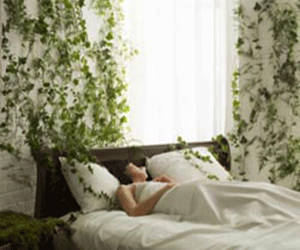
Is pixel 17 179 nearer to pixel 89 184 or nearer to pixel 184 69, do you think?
pixel 89 184

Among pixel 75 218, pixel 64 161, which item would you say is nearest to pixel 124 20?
pixel 64 161

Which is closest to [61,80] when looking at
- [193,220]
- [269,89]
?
[193,220]

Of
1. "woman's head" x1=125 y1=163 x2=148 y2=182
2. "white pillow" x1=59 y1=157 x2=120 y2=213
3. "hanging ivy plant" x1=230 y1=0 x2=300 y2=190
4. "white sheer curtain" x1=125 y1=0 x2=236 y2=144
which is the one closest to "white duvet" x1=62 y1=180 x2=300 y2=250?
"white pillow" x1=59 y1=157 x2=120 y2=213

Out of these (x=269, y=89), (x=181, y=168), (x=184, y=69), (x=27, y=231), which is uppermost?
(x=184, y=69)

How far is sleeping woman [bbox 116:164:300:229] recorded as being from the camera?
7.97ft

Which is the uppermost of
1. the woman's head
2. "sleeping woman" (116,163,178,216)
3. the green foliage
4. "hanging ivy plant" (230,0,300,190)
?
"hanging ivy plant" (230,0,300,190)

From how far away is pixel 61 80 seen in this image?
11.2 feet

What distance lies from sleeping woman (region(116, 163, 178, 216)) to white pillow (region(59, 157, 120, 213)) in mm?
85

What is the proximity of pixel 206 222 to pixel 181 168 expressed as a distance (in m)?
1.08

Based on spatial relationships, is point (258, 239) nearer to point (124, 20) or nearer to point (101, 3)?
point (101, 3)

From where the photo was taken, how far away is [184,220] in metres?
2.61

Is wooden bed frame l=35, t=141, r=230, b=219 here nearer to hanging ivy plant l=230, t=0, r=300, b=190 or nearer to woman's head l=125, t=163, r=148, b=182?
woman's head l=125, t=163, r=148, b=182

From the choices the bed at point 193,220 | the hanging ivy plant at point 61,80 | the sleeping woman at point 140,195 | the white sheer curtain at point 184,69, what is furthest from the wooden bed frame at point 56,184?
the white sheer curtain at point 184,69

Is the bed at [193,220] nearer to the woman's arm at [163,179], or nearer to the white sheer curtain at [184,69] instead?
the woman's arm at [163,179]
